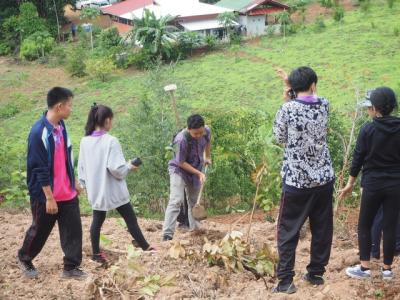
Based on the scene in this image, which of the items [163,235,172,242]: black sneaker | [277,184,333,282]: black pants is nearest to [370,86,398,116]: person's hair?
[277,184,333,282]: black pants

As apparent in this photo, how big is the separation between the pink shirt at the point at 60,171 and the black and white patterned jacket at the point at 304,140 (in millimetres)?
1507

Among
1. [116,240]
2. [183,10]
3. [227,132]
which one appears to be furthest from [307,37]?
[116,240]

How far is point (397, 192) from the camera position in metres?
3.65

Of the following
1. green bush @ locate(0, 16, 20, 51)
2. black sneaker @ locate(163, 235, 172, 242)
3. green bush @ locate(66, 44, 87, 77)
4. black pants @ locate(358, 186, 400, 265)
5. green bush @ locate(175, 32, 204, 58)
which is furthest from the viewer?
green bush @ locate(0, 16, 20, 51)

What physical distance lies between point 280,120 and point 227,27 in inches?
1090

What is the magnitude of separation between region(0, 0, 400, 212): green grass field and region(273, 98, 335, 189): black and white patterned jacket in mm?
15368

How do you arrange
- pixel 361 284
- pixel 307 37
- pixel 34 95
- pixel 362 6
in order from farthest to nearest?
pixel 362 6
pixel 307 37
pixel 34 95
pixel 361 284

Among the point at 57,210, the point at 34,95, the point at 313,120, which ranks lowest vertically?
the point at 34,95

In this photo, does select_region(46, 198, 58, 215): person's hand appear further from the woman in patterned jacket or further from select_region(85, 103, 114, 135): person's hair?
the woman in patterned jacket

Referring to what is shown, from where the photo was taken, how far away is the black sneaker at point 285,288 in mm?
3588

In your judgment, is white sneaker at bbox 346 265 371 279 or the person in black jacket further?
white sneaker at bbox 346 265 371 279

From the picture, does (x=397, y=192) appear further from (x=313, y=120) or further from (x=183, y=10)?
(x=183, y=10)

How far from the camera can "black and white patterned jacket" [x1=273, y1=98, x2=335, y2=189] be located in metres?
3.44

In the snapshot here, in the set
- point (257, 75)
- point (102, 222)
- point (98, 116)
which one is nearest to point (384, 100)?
point (98, 116)
